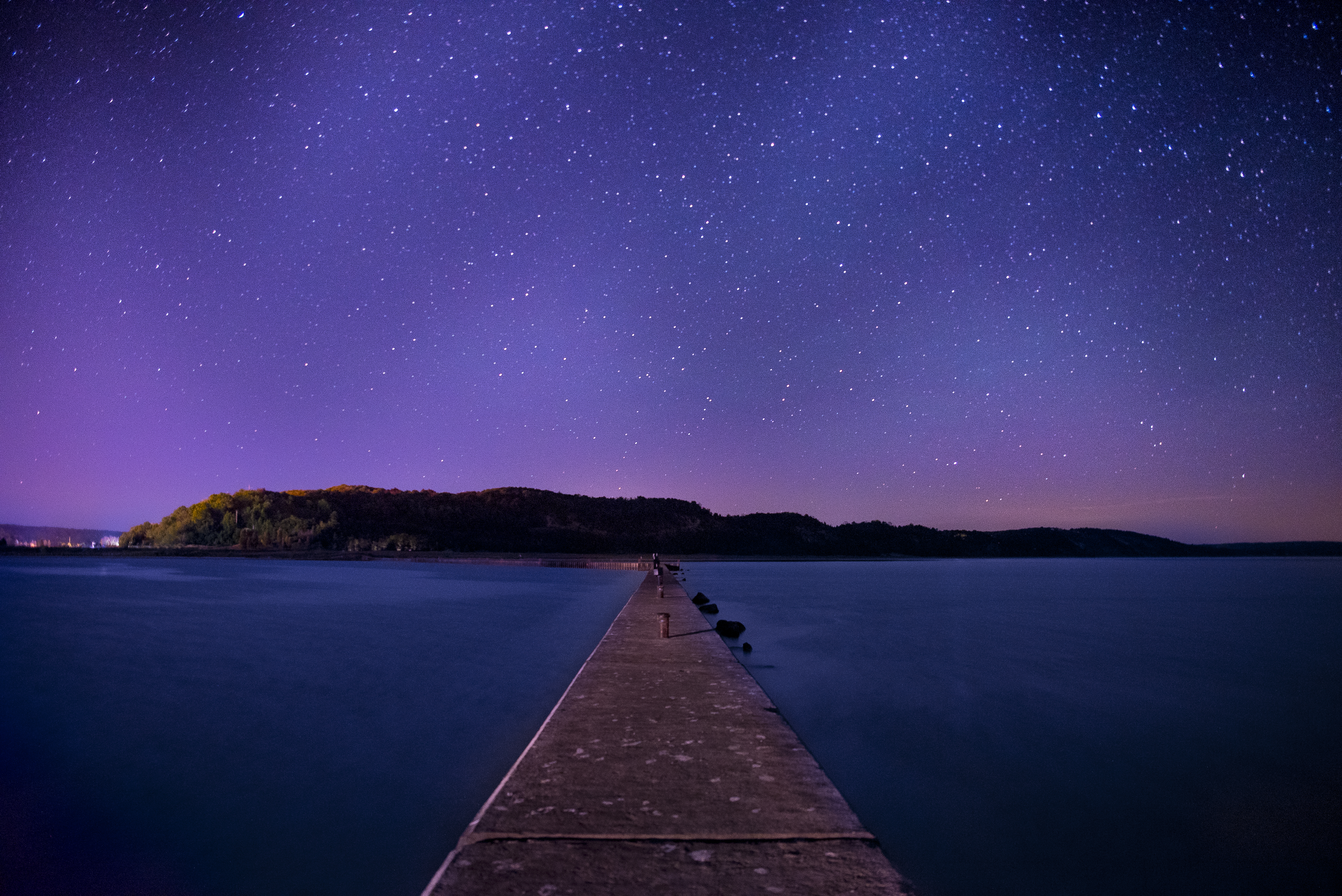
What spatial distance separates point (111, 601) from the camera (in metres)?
31.0

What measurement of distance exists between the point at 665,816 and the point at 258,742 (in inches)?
A: 322

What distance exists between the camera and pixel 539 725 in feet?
35.8

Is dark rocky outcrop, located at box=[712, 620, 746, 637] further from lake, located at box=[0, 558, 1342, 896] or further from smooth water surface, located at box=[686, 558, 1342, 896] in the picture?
lake, located at box=[0, 558, 1342, 896]

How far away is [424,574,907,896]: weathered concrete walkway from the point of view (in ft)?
11.4

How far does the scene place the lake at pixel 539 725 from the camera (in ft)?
20.3

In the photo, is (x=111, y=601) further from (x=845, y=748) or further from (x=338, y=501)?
(x=338, y=501)

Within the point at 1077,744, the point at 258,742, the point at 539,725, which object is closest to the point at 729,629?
the point at 539,725

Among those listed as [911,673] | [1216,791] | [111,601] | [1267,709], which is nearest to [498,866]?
[1216,791]

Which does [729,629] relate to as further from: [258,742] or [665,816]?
[665,816]

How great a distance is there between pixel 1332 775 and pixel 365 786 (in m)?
12.7

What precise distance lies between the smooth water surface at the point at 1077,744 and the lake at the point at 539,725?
2.0 inches

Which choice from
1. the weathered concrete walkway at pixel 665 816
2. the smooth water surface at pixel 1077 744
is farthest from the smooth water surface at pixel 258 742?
the smooth water surface at pixel 1077 744

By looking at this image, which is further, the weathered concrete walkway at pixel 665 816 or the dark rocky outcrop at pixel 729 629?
the dark rocky outcrop at pixel 729 629

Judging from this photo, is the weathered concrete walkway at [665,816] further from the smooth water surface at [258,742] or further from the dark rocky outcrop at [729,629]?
the dark rocky outcrop at [729,629]
